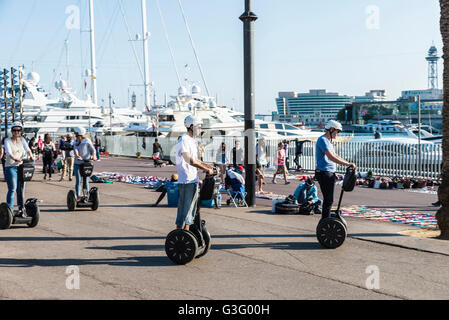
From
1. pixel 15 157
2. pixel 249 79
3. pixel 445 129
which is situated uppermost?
pixel 249 79

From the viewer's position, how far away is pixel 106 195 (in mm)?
15570

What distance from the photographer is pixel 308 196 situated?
12.3m

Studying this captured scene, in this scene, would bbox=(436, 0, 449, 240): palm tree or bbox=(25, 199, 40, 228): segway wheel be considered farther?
bbox=(25, 199, 40, 228): segway wheel

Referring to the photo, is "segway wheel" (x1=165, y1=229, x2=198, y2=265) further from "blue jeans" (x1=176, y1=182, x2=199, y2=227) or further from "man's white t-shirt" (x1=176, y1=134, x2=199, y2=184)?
"man's white t-shirt" (x1=176, y1=134, x2=199, y2=184)

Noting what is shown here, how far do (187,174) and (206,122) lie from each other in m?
42.9

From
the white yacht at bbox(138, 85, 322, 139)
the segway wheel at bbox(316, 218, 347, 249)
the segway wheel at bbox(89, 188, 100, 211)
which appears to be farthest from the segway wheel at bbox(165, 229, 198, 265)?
the white yacht at bbox(138, 85, 322, 139)

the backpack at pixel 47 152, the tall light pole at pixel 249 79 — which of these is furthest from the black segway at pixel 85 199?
the backpack at pixel 47 152

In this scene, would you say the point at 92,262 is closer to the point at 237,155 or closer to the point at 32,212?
the point at 32,212

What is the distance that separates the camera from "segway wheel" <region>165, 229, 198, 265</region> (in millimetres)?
7129

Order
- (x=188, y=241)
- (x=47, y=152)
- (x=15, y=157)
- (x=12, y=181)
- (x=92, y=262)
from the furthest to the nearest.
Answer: (x=47, y=152) → (x=12, y=181) → (x=15, y=157) → (x=92, y=262) → (x=188, y=241)

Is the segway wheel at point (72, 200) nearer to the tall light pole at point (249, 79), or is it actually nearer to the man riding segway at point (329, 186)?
the tall light pole at point (249, 79)

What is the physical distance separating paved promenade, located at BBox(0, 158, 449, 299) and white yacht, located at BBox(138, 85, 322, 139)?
2553cm

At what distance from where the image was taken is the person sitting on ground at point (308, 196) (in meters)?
12.0

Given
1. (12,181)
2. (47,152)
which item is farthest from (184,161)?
(47,152)
